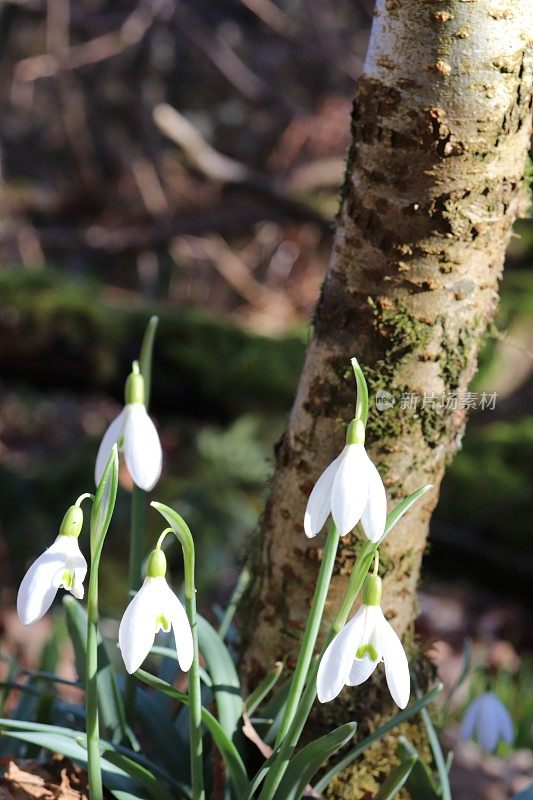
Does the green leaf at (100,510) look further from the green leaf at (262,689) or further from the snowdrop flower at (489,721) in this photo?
the snowdrop flower at (489,721)

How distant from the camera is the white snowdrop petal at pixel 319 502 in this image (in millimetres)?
871

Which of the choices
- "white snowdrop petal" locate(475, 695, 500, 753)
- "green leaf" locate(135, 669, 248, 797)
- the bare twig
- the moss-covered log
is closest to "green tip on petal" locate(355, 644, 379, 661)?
"green leaf" locate(135, 669, 248, 797)

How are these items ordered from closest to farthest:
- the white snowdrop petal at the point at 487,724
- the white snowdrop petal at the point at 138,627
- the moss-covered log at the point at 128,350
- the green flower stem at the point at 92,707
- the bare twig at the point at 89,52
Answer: the white snowdrop petal at the point at 138,627 < the green flower stem at the point at 92,707 < the white snowdrop petal at the point at 487,724 < the moss-covered log at the point at 128,350 < the bare twig at the point at 89,52

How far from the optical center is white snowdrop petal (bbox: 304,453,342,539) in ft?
2.86

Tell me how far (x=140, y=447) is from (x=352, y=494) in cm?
27

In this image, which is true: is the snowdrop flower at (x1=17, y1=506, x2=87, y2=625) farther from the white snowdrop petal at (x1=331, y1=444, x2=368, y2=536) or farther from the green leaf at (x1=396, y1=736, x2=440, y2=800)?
the green leaf at (x1=396, y1=736, x2=440, y2=800)

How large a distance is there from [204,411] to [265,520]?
1924 mm

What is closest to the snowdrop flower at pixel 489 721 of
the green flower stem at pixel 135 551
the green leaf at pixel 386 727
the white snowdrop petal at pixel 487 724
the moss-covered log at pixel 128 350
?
the white snowdrop petal at pixel 487 724

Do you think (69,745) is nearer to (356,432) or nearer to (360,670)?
(360,670)

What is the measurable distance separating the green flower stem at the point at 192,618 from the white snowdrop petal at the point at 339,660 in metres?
0.15

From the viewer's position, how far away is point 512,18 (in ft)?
3.18

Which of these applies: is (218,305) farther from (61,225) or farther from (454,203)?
(454,203)

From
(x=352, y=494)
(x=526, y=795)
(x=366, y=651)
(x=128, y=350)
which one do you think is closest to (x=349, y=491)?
(x=352, y=494)

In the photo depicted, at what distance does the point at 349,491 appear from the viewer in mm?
823
